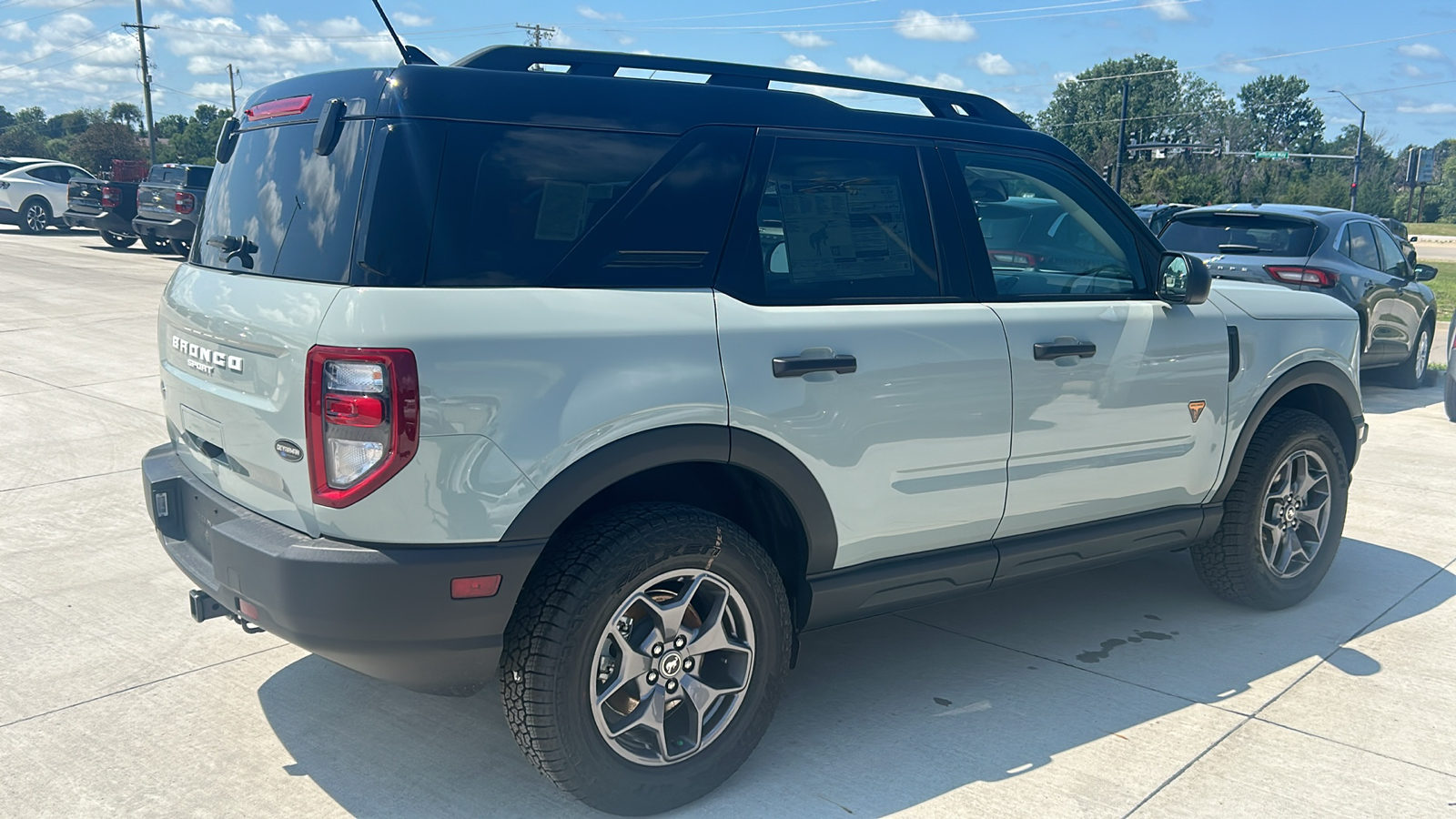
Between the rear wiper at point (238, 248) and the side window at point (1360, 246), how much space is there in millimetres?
9184

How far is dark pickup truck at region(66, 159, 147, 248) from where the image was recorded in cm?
2256

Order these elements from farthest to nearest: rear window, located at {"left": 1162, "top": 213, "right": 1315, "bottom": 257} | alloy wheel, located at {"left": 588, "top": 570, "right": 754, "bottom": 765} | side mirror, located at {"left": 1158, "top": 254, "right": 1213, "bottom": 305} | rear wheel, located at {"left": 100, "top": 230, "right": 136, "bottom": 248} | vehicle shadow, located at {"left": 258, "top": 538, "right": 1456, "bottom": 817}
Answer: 1. rear wheel, located at {"left": 100, "top": 230, "right": 136, "bottom": 248}
2. rear window, located at {"left": 1162, "top": 213, "right": 1315, "bottom": 257}
3. side mirror, located at {"left": 1158, "top": 254, "right": 1213, "bottom": 305}
4. vehicle shadow, located at {"left": 258, "top": 538, "right": 1456, "bottom": 817}
5. alloy wheel, located at {"left": 588, "top": 570, "right": 754, "bottom": 765}

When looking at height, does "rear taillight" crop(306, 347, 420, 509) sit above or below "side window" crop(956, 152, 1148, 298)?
below

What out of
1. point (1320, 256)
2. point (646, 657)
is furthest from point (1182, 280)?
point (1320, 256)

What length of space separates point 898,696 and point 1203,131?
12026 centimetres

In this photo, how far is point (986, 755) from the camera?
350 centimetres

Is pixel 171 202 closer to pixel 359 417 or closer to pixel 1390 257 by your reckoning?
pixel 1390 257

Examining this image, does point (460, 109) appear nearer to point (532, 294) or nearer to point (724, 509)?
point (532, 294)

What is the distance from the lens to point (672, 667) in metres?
3.13

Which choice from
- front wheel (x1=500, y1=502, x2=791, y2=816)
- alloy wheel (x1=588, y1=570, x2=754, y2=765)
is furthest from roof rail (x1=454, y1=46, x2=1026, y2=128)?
alloy wheel (x1=588, y1=570, x2=754, y2=765)

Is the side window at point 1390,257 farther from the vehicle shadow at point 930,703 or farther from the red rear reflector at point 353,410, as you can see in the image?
the red rear reflector at point 353,410

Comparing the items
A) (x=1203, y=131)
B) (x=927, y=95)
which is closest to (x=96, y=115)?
(x=927, y=95)

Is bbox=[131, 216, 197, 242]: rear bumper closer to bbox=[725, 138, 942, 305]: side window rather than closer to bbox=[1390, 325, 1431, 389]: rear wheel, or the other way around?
bbox=[1390, 325, 1431, 389]: rear wheel

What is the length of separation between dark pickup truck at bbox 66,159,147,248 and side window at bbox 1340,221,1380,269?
70.2ft
